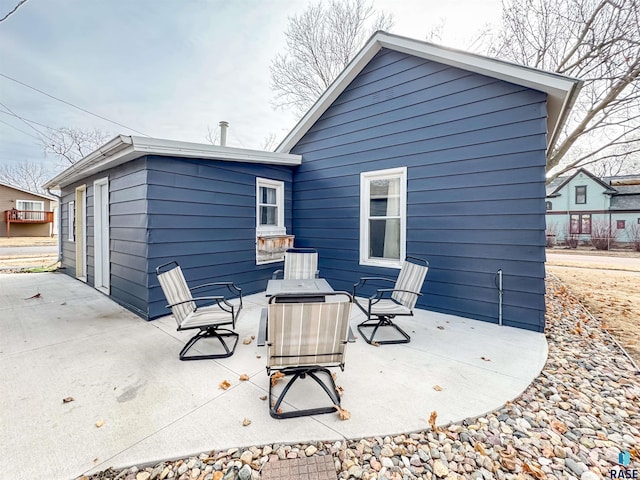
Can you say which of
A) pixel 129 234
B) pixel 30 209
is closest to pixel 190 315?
pixel 129 234

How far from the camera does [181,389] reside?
242 centimetres

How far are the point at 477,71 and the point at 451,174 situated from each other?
1481mm

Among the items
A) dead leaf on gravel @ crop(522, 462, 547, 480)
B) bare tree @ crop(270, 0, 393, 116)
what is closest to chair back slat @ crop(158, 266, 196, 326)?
dead leaf on gravel @ crop(522, 462, 547, 480)

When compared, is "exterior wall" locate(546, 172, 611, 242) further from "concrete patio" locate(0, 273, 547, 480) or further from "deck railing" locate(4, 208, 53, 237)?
"deck railing" locate(4, 208, 53, 237)

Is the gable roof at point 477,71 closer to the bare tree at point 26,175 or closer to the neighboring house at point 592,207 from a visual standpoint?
the neighboring house at point 592,207

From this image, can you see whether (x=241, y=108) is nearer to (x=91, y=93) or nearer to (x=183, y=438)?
(x=91, y=93)

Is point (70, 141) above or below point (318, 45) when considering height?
below

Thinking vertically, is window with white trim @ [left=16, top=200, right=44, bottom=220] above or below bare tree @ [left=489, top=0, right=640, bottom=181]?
below

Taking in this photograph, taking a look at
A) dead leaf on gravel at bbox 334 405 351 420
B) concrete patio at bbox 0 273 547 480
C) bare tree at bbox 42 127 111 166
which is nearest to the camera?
concrete patio at bbox 0 273 547 480

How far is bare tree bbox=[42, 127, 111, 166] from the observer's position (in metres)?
18.0

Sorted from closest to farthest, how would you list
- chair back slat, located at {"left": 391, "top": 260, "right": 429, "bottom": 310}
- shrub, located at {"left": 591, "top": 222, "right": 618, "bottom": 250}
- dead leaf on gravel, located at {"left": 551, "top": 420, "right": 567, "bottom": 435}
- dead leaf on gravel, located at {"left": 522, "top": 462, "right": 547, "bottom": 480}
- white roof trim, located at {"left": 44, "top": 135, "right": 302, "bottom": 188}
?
dead leaf on gravel, located at {"left": 522, "top": 462, "right": 547, "bottom": 480}, dead leaf on gravel, located at {"left": 551, "top": 420, "right": 567, "bottom": 435}, chair back slat, located at {"left": 391, "top": 260, "right": 429, "bottom": 310}, white roof trim, located at {"left": 44, "top": 135, "right": 302, "bottom": 188}, shrub, located at {"left": 591, "top": 222, "right": 618, "bottom": 250}

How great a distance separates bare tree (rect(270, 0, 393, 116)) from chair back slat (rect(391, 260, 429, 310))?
10.4m

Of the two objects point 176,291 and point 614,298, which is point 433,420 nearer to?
point 176,291

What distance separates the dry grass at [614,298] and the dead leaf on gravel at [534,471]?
262cm
